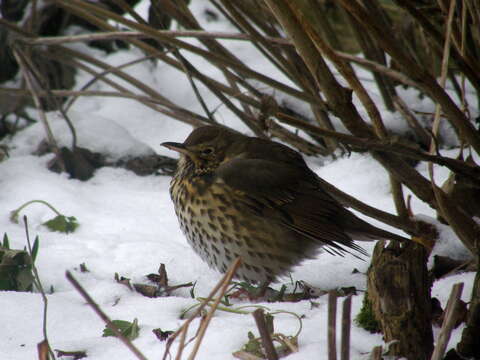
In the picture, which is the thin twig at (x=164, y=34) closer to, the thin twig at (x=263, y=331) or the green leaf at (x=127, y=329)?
the green leaf at (x=127, y=329)

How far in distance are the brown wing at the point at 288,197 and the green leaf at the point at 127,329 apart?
0.99 metres

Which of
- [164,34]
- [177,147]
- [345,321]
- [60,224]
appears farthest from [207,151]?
[345,321]

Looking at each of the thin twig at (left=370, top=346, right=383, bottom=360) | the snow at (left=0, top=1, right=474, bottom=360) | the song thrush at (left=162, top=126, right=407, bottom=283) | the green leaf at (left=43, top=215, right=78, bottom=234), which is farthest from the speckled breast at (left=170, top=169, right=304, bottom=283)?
the thin twig at (left=370, top=346, right=383, bottom=360)

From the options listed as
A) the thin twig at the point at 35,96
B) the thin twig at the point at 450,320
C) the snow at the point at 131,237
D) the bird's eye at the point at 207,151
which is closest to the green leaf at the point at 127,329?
the snow at the point at 131,237

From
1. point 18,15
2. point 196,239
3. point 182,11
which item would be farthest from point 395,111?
point 18,15

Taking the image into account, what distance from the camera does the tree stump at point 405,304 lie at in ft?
7.61

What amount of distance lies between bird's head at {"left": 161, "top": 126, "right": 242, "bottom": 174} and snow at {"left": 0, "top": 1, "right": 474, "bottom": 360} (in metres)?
0.49

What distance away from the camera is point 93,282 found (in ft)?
11.4

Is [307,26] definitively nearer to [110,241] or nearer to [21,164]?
[110,241]

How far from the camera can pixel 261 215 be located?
3555 mm

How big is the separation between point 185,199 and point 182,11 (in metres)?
1.08

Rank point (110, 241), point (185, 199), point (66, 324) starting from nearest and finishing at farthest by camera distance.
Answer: point (66, 324), point (185, 199), point (110, 241)

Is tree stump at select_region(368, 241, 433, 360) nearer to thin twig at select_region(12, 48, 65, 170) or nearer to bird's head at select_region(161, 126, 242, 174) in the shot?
bird's head at select_region(161, 126, 242, 174)

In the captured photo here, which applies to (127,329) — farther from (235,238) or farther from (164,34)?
(164,34)
